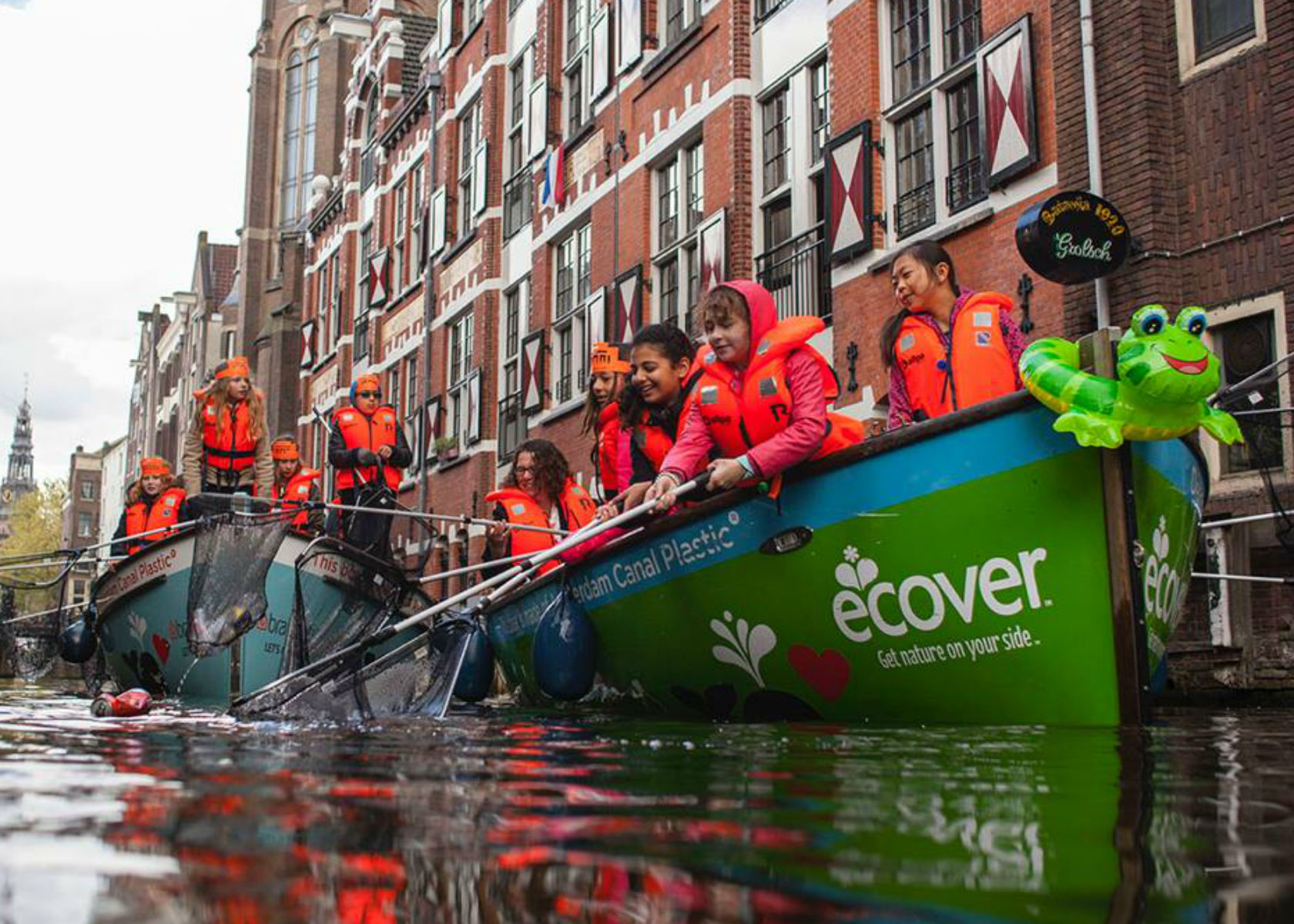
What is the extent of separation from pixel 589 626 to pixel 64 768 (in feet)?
14.1

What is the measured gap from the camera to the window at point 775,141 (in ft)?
52.3

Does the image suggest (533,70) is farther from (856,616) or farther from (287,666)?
(856,616)

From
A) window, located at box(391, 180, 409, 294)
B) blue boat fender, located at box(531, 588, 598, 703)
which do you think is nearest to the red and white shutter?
blue boat fender, located at box(531, 588, 598, 703)

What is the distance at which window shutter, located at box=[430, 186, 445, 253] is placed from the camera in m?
28.1

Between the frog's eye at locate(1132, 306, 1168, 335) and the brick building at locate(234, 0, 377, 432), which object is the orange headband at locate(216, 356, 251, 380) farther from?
the brick building at locate(234, 0, 377, 432)

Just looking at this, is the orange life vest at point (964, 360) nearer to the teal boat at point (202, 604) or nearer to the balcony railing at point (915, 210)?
the teal boat at point (202, 604)

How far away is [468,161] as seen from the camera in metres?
27.8

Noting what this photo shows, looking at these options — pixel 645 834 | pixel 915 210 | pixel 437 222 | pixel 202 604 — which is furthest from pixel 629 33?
pixel 645 834

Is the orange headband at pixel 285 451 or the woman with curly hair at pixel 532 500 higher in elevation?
the orange headband at pixel 285 451

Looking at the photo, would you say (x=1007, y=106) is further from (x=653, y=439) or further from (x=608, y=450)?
(x=653, y=439)

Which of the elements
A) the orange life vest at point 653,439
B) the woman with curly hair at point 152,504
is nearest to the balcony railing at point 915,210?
the orange life vest at point 653,439

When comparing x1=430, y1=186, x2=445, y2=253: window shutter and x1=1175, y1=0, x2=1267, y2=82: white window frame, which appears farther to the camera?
x1=430, y1=186, x2=445, y2=253: window shutter

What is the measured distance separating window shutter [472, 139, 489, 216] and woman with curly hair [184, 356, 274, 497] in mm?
14831

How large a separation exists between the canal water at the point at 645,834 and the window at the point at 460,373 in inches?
877
